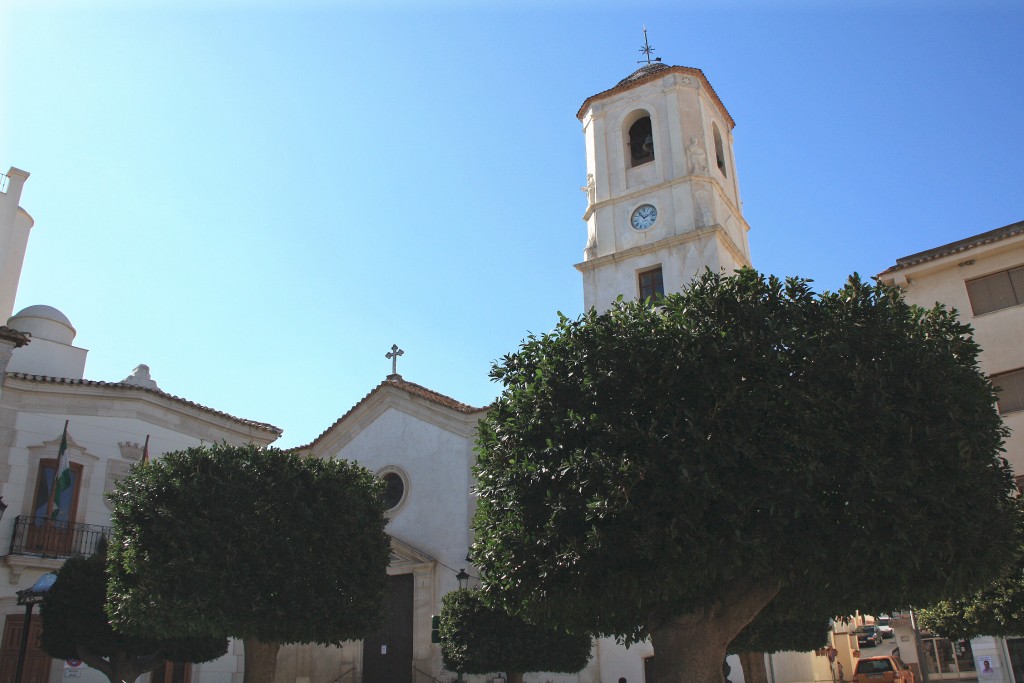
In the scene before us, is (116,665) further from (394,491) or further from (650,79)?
(650,79)

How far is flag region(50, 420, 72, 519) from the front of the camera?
1820 centimetres

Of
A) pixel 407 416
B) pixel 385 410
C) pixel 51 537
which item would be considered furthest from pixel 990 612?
pixel 51 537

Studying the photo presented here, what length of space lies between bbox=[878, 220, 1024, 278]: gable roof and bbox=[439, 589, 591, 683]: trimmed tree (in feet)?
42.7

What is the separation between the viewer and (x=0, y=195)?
2312 centimetres

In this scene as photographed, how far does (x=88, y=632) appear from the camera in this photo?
577 inches

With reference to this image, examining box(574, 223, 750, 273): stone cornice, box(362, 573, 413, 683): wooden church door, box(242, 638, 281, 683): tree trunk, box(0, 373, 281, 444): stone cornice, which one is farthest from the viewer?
box(574, 223, 750, 273): stone cornice

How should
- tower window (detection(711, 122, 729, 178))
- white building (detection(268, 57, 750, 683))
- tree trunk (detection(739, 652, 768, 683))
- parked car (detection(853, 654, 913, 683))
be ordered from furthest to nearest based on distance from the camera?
tower window (detection(711, 122, 729, 178))
parked car (detection(853, 654, 913, 683))
white building (detection(268, 57, 750, 683))
tree trunk (detection(739, 652, 768, 683))

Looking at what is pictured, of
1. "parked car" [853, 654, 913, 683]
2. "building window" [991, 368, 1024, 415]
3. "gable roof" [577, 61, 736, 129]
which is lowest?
"parked car" [853, 654, 913, 683]

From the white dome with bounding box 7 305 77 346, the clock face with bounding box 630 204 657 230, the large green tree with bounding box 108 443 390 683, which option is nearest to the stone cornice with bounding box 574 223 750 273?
the clock face with bounding box 630 204 657 230

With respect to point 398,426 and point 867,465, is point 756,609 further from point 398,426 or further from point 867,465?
point 398,426

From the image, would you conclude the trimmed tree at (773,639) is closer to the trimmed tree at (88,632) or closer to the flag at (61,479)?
the trimmed tree at (88,632)

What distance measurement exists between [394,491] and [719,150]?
53.0ft

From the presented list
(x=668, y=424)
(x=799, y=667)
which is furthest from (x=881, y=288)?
(x=799, y=667)

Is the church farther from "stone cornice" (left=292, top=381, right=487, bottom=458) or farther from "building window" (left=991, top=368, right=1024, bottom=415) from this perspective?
"building window" (left=991, top=368, right=1024, bottom=415)
